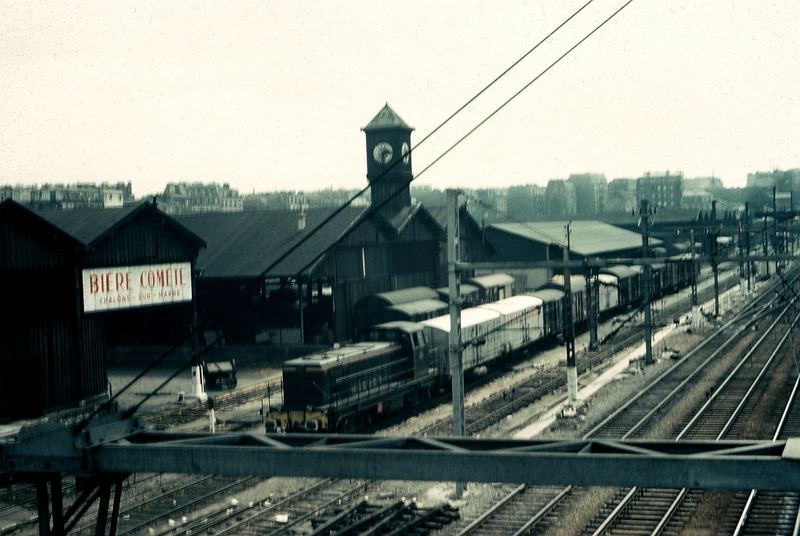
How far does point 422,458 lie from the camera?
9109mm

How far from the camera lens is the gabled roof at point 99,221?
36.0 meters

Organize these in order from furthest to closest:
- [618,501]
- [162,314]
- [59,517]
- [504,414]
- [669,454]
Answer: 1. [162,314]
2. [504,414]
3. [618,501]
4. [59,517]
5. [669,454]

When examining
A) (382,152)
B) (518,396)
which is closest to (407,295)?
(382,152)

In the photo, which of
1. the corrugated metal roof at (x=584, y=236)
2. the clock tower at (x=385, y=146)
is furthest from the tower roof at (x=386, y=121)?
the corrugated metal roof at (x=584, y=236)

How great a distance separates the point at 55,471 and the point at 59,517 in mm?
493

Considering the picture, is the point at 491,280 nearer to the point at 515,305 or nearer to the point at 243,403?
the point at 515,305

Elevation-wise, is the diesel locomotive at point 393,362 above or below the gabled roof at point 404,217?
below

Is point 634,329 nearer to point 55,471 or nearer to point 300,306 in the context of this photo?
point 300,306

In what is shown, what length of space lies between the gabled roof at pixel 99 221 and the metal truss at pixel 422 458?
2608 centimetres

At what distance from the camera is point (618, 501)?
20.5 m

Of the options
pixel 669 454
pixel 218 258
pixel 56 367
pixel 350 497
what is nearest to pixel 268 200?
pixel 218 258

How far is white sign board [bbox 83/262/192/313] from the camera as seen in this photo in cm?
3494

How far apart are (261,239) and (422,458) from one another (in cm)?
4514

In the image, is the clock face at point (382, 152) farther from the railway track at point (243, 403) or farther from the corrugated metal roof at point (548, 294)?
the railway track at point (243, 403)
